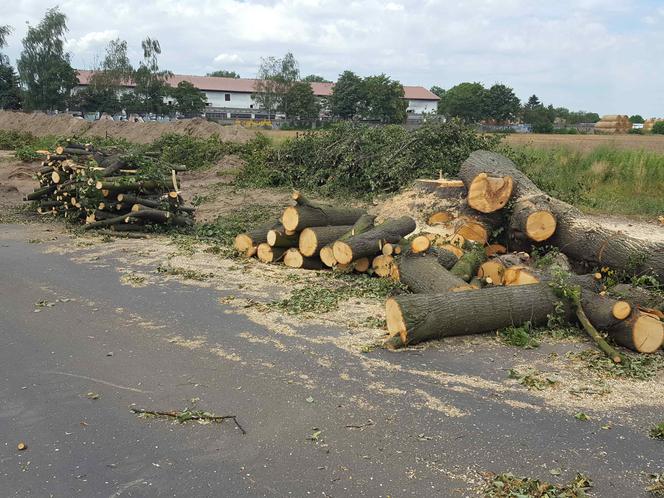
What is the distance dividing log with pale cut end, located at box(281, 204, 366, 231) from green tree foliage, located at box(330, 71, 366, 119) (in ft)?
170

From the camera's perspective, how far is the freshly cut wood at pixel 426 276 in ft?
20.5

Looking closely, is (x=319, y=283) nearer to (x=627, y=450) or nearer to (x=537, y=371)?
(x=537, y=371)

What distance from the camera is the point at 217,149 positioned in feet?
68.1

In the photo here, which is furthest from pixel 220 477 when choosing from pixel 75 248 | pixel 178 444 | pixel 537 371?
pixel 75 248

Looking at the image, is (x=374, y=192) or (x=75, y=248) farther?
(x=374, y=192)

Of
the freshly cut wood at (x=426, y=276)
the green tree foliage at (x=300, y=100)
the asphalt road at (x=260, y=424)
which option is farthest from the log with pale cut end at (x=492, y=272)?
the green tree foliage at (x=300, y=100)

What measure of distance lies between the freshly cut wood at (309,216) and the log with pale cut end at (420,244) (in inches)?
70.1

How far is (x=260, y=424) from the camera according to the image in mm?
3854

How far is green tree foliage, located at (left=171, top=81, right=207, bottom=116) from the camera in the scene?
193ft

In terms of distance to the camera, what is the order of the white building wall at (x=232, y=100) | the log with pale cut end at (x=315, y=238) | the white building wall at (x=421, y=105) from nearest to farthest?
1. the log with pale cut end at (x=315, y=238)
2. the white building wall at (x=232, y=100)
3. the white building wall at (x=421, y=105)

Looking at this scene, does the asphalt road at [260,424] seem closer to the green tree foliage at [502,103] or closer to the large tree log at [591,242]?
the large tree log at [591,242]

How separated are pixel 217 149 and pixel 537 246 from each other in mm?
15003

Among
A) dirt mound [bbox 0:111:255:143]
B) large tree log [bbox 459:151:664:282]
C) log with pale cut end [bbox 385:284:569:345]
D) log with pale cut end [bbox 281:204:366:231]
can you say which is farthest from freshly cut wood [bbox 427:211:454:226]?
dirt mound [bbox 0:111:255:143]

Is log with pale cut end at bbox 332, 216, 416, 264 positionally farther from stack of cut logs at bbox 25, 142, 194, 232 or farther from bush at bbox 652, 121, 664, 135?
bush at bbox 652, 121, 664, 135
